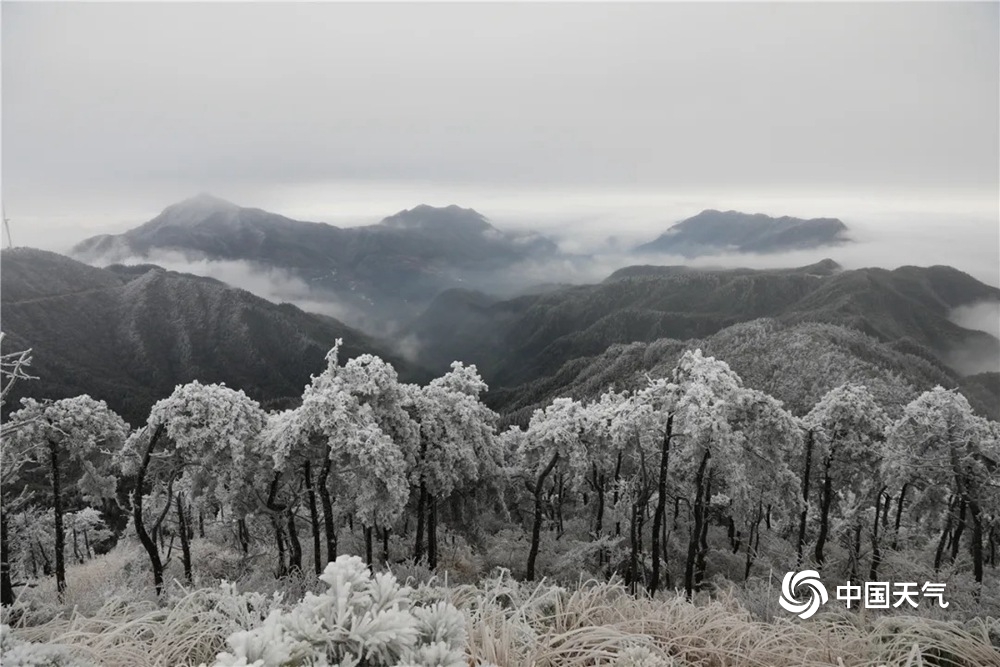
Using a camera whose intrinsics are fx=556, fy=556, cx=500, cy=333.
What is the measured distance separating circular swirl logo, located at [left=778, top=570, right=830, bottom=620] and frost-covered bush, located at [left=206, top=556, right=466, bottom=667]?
4248 millimetres

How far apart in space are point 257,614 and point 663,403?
13642mm

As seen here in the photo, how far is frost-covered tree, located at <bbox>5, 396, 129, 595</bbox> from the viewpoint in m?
15.6

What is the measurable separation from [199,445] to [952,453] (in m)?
20.7

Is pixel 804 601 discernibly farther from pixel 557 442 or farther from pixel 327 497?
pixel 557 442

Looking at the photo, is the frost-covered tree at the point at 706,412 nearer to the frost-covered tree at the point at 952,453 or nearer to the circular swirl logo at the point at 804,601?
the frost-covered tree at the point at 952,453

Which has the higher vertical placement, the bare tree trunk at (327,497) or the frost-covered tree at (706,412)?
the frost-covered tree at (706,412)

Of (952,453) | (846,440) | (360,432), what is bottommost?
(846,440)

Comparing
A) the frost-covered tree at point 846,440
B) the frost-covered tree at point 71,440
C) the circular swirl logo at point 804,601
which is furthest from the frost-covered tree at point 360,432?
the frost-covered tree at point 846,440

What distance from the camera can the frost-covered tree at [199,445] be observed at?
14.2m

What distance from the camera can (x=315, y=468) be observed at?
51.6ft

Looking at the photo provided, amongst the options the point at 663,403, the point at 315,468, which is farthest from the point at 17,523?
the point at 663,403

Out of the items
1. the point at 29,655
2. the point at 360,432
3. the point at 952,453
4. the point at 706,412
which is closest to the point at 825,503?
the point at 952,453

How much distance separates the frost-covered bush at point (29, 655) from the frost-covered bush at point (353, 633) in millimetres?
1432

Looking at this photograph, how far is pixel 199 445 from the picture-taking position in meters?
14.4
